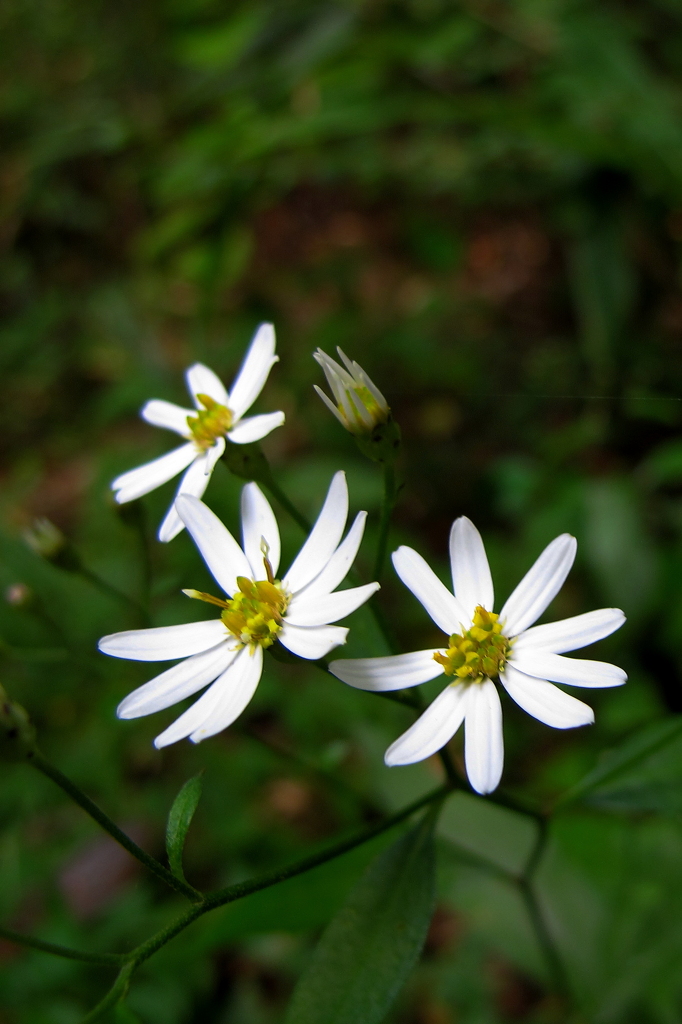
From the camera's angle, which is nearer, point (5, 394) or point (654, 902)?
point (654, 902)

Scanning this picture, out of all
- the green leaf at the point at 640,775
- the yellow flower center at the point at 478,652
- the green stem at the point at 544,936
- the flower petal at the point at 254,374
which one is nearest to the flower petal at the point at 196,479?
the flower petal at the point at 254,374

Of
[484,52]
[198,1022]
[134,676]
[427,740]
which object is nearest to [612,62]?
[484,52]

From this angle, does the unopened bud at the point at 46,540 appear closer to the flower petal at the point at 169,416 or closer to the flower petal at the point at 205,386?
the flower petal at the point at 169,416

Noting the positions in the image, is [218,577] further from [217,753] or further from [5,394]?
[5,394]

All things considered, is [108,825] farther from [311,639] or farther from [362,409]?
[362,409]

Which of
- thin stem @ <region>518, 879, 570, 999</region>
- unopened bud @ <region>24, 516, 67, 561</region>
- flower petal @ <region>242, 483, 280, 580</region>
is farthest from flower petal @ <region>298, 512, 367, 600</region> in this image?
thin stem @ <region>518, 879, 570, 999</region>

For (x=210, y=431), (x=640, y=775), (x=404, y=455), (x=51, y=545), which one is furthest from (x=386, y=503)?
(x=404, y=455)
